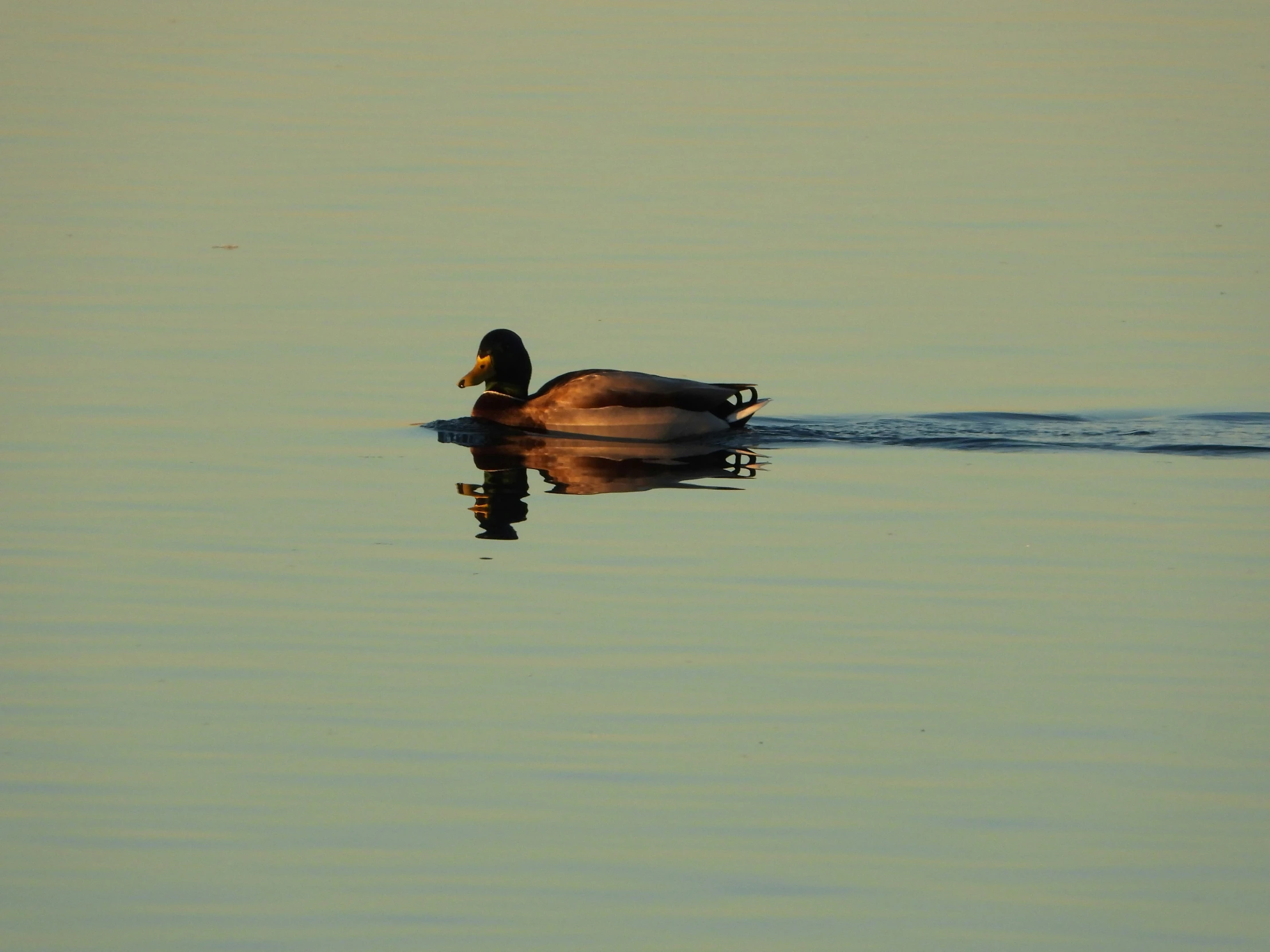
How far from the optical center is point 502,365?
56.3 feet

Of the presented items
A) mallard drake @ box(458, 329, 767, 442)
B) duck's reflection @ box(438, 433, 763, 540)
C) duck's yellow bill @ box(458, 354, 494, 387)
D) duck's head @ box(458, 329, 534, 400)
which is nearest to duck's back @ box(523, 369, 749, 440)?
mallard drake @ box(458, 329, 767, 442)

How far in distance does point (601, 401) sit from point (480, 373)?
1.14 metres

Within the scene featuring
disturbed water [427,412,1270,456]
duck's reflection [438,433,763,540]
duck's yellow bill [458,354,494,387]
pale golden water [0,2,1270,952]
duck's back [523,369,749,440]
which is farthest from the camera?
duck's yellow bill [458,354,494,387]

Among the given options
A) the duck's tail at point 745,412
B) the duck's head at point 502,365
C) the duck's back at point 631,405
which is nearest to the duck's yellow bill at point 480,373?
the duck's head at point 502,365

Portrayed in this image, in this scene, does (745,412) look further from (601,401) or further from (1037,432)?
(1037,432)

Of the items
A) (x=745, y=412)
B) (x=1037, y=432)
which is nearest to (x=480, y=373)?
(x=745, y=412)

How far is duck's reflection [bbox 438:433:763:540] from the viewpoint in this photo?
1395 centimetres

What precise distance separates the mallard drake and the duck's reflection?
134mm

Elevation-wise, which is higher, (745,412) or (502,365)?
(502,365)

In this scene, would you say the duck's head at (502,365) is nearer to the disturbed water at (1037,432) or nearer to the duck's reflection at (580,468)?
the duck's reflection at (580,468)

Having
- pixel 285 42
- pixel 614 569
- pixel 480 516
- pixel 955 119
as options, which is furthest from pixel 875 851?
pixel 285 42

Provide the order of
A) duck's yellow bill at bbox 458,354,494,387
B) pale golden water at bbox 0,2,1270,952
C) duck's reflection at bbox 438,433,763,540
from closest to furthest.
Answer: pale golden water at bbox 0,2,1270,952 → duck's reflection at bbox 438,433,763,540 → duck's yellow bill at bbox 458,354,494,387

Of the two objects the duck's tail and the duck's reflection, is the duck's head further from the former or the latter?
the duck's tail

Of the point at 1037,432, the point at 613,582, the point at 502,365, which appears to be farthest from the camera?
the point at 502,365
